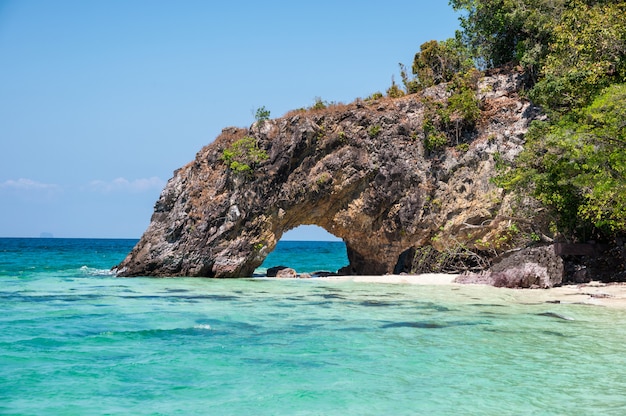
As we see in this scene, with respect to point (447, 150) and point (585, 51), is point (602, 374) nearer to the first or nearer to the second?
point (585, 51)

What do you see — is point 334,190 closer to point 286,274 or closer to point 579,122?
point 286,274

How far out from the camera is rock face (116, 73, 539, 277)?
25.1 meters

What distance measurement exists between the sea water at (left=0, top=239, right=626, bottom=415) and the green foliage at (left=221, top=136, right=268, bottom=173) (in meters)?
12.6

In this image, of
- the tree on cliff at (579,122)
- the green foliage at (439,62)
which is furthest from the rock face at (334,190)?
the tree on cliff at (579,122)

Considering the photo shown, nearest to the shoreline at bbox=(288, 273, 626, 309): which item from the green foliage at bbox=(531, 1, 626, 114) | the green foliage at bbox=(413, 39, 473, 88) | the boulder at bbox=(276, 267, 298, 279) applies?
the green foliage at bbox=(531, 1, 626, 114)

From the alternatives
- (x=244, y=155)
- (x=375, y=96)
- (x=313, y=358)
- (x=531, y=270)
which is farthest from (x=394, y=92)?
(x=313, y=358)

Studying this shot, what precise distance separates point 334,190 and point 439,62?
905 centimetres

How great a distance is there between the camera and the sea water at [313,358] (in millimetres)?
6234

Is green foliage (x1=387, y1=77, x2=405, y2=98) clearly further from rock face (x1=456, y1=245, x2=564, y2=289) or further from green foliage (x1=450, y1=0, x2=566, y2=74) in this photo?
rock face (x1=456, y1=245, x2=564, y2=289)

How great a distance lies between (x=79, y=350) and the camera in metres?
8.83

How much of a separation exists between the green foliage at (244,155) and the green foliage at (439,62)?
29.0 ft

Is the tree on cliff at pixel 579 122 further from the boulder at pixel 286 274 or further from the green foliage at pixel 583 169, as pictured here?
the boulder at pixel 286 274

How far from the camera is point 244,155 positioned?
2723cm

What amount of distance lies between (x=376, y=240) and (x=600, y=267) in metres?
10.3
